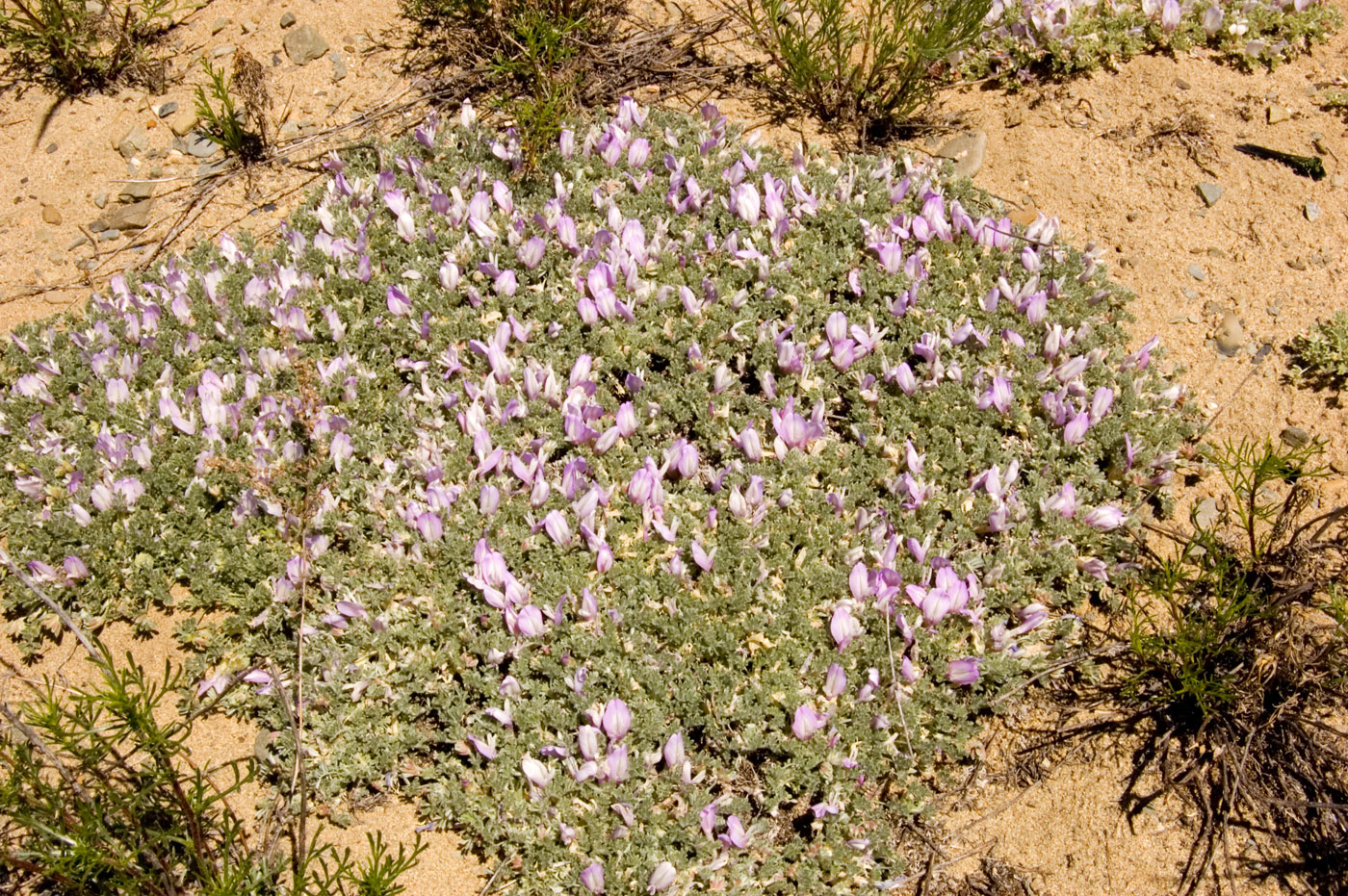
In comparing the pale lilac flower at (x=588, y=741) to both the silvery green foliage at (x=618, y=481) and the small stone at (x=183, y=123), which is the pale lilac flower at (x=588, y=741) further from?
the small stone at (x=183, y=123)

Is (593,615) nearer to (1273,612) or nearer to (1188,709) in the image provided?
(1188,709)

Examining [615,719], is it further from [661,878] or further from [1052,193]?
[1052,193]

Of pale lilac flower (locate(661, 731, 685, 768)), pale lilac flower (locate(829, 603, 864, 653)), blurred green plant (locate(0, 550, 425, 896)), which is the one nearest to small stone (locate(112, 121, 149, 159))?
blurred green plant (locate(0, 550, 425, 896))

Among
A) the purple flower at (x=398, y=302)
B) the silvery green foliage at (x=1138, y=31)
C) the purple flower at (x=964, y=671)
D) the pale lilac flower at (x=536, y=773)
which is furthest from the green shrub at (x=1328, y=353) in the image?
the purple flower at (x=398, y=302)

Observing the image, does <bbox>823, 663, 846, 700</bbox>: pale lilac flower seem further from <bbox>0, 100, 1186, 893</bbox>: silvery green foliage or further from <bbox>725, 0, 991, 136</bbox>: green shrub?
<bbox>725, 0, 991, 136</bbox>: green shrub

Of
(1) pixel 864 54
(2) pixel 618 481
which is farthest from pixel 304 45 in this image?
(2) pixel 618 481
